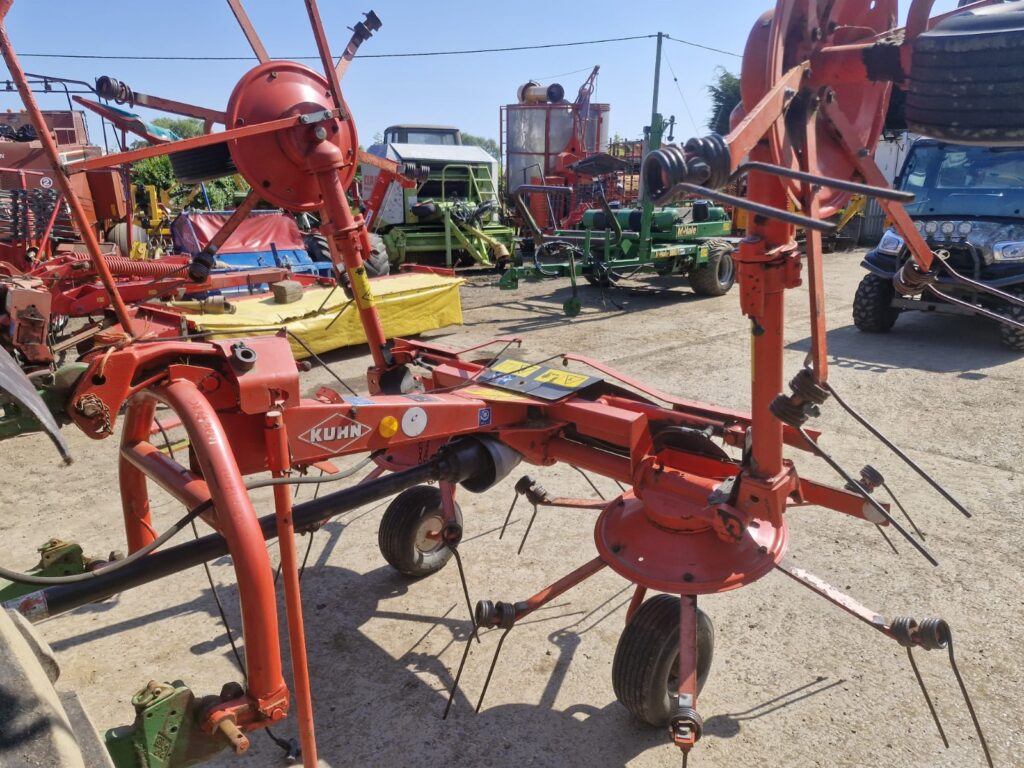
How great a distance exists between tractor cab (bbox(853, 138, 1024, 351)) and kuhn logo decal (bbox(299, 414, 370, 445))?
6.50m

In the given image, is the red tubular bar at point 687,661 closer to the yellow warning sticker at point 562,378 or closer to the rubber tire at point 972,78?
the yellow warning sticker at point 562,378

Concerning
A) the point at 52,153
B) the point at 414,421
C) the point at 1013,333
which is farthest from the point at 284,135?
the point at 1013,333

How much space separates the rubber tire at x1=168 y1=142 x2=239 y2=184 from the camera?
3.24 metres

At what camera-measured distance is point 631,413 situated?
8.27 feet

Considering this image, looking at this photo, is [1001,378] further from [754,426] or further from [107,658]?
[107,658]

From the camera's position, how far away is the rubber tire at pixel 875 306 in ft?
26.1

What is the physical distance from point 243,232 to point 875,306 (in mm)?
7172

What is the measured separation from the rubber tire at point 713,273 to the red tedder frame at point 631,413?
26.0 feet

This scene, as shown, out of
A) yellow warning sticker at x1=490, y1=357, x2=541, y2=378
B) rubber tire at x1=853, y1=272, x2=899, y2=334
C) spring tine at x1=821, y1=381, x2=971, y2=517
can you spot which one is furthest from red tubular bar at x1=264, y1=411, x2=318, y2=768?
rubber tire at x1=853, y1=272, x2=899, y2=334

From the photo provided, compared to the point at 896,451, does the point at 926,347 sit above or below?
below

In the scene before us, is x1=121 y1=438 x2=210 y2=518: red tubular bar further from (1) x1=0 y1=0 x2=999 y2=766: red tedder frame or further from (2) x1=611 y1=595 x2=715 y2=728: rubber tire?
(2) x1=611 y1=595 x2=715 y2=728: rubber tire

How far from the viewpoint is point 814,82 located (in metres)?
1.88

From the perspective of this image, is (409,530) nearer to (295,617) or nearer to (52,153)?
(295,617)

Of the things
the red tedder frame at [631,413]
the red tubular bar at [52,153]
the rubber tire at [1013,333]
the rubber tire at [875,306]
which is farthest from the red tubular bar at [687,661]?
the rubber tire at [875,306]
